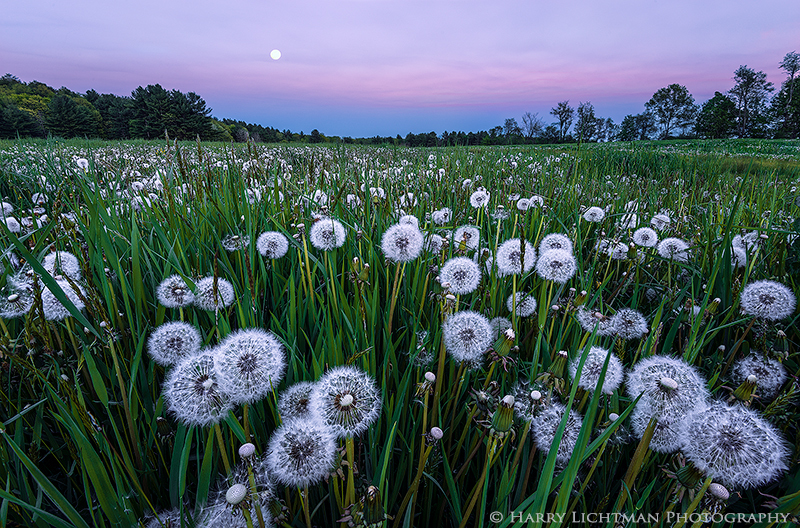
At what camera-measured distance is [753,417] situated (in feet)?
3.11

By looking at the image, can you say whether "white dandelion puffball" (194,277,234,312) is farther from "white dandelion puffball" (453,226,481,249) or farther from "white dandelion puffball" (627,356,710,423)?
"white dandelion puffball" (627,356,710,423)

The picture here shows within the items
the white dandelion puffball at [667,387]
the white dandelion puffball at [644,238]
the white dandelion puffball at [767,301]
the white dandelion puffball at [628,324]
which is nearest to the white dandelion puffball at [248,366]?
the white dandelion puffball at [667,387]

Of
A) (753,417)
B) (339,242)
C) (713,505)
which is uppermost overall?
(339,242)

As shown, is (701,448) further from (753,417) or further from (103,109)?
(103,109)

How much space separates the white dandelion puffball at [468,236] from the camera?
7.51 ft

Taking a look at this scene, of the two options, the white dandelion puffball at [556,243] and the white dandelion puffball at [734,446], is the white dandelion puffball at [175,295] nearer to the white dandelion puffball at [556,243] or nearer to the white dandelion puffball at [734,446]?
the white dandelion puffball at [734,446]

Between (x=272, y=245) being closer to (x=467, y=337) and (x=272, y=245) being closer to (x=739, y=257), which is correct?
(x=467, y=337)

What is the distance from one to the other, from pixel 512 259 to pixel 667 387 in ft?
3.25

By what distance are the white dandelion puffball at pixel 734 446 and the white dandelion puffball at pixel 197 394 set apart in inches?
47.1

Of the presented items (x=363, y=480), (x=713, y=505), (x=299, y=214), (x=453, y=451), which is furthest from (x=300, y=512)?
(x=299, y=214)

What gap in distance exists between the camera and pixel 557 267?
1699 mm

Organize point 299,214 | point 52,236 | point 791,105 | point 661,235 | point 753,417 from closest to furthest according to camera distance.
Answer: point 753,417 < point 52,236 < point 299,214 < point 661,235 < point 791,105

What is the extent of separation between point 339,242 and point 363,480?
127cm

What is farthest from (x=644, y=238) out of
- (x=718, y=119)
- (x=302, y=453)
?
(x=718, y=119)
